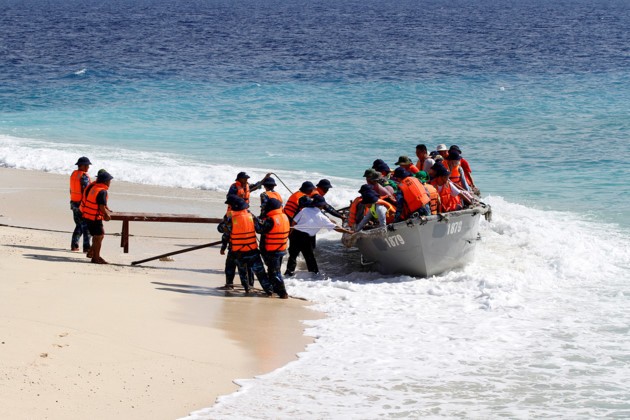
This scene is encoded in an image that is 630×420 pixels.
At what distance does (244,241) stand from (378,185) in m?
2.94

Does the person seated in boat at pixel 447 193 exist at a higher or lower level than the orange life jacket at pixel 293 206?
higher

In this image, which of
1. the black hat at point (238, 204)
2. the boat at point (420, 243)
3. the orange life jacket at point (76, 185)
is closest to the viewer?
the black hat at point (238, 204)

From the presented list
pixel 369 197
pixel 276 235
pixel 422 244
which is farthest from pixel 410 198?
pixel 276 235

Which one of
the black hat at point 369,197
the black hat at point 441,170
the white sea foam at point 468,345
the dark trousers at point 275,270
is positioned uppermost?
the black hat at point 441,170

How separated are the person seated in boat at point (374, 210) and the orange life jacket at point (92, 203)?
3836mm

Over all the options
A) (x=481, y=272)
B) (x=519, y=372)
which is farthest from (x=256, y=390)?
(x=481, y=272)

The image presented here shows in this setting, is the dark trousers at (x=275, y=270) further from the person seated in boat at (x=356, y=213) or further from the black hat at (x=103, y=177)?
the black hat at (x=103, y=177)

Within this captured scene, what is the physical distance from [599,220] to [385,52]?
3474 cm

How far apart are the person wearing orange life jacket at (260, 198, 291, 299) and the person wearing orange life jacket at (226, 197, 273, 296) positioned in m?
0.11

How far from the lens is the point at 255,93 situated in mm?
37750

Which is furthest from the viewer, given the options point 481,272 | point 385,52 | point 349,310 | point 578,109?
point 385,52

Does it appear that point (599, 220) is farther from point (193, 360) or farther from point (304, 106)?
point (304, 106)

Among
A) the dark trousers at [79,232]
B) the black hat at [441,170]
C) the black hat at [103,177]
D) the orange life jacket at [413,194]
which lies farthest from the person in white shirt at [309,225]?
the dark trousers at [79,232]

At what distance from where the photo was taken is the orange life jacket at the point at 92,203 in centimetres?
1423
